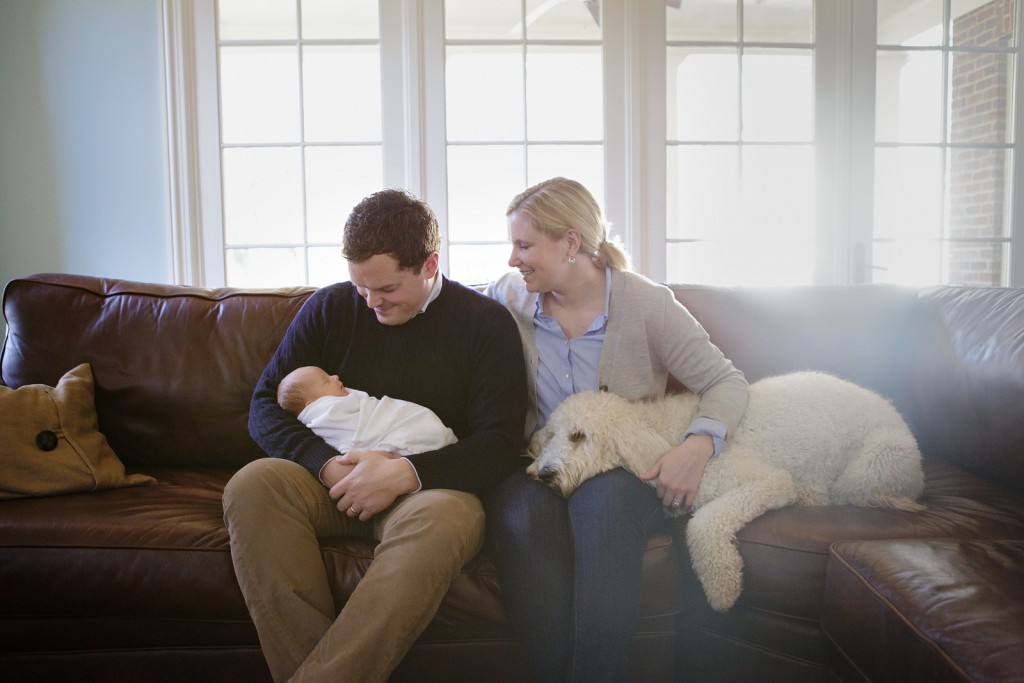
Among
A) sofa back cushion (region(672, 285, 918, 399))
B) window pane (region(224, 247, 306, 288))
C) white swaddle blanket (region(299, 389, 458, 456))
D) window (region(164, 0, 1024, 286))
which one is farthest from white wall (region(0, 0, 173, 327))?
sofa back cushion (region(672, 285, 918, 399))

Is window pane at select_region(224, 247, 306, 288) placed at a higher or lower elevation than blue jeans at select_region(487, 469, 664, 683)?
higher

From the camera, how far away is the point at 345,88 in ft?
10.4

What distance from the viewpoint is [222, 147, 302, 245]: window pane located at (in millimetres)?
3180

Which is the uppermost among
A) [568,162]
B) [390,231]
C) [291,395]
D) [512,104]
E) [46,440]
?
[512,104]

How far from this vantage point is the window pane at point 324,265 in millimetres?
3232

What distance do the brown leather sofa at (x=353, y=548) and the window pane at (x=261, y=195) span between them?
1.11 m

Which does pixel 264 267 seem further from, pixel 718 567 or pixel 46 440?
pixel 718 567

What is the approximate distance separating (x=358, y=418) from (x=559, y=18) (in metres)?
2.19

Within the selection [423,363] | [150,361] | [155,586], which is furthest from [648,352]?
[150,361]

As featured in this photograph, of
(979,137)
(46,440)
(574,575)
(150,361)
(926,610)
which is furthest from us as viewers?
(979,137)

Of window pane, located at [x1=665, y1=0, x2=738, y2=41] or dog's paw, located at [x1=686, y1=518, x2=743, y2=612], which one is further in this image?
window pane, located at [x1=665, y1=0, x2=738, y2=41]

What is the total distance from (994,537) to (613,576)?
0.82 metres

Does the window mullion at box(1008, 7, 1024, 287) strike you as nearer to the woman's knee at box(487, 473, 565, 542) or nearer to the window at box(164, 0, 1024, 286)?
the window at box(164, 0, 1024, 286)

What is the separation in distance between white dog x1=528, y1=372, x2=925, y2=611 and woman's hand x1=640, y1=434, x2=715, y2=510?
3 cm
